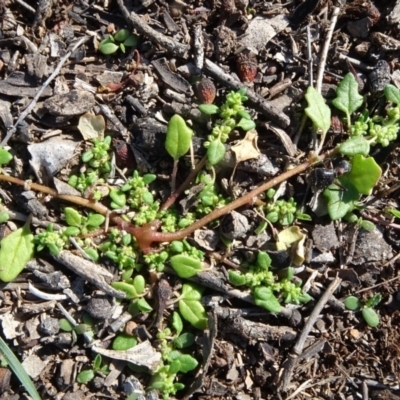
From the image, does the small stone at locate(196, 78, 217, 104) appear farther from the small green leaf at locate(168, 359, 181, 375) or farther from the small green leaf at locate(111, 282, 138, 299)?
the small green leaf at locate(168, 359, 181, 375)

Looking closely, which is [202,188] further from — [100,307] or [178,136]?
[100,307]

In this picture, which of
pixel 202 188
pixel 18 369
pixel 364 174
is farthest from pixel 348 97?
pixel 18 369

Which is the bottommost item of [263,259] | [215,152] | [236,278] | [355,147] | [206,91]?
[236,278]

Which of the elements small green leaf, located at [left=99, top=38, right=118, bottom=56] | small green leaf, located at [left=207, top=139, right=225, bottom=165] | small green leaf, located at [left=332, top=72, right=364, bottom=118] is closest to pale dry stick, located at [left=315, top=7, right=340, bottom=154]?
small green leaf, located at [left=332, top=72, right=364, bottom=118]

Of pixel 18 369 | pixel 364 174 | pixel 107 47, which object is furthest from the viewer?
pixel 107 47

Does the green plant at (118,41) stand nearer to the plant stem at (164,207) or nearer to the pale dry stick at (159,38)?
the pale dry stick at (159,38)

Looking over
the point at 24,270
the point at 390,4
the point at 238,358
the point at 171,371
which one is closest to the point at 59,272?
the point at 24,270
